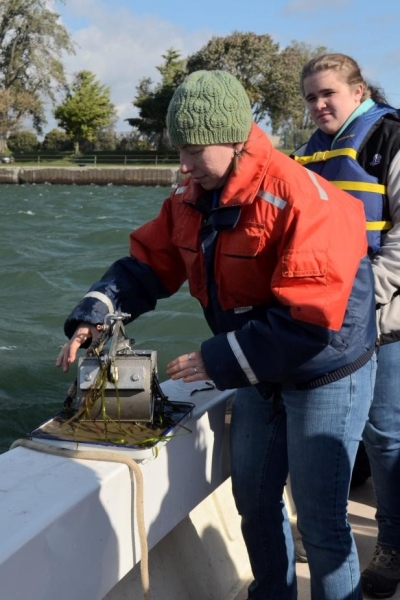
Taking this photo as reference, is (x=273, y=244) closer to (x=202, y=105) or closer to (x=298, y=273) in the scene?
(x=298, y=273)

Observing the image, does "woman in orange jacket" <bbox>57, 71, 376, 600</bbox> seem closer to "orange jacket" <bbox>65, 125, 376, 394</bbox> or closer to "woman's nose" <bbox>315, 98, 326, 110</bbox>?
"orange jacket" <bbox>65, 125, 376, 394</bbox>

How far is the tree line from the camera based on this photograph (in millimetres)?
51594

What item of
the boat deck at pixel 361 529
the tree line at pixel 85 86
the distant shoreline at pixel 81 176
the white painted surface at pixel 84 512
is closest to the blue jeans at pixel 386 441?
the boat deck at pixel 361 529

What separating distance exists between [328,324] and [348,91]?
1060 mm

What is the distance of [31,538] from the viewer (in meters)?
1.65

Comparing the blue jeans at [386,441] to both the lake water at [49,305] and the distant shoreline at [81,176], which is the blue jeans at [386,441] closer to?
the lake water at [49,305]

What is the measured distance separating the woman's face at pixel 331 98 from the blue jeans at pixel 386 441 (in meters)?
0.76

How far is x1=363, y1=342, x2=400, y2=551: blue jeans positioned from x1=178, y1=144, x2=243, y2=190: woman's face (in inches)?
31.8

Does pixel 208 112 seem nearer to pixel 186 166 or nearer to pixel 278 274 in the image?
pixel 186 166

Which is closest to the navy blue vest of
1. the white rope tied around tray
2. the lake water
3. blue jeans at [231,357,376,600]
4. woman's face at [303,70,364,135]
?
woman's face at [303,70,364,135]

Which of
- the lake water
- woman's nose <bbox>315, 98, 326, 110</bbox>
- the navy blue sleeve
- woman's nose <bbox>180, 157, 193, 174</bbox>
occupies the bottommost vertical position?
the lake water

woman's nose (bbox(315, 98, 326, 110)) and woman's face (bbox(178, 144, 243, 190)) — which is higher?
woman's nose (bbox(315, 98, 326, 110))

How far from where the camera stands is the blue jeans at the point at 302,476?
77.5 inches

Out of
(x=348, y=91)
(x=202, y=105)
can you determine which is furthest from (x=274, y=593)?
(x=348, y=91)
